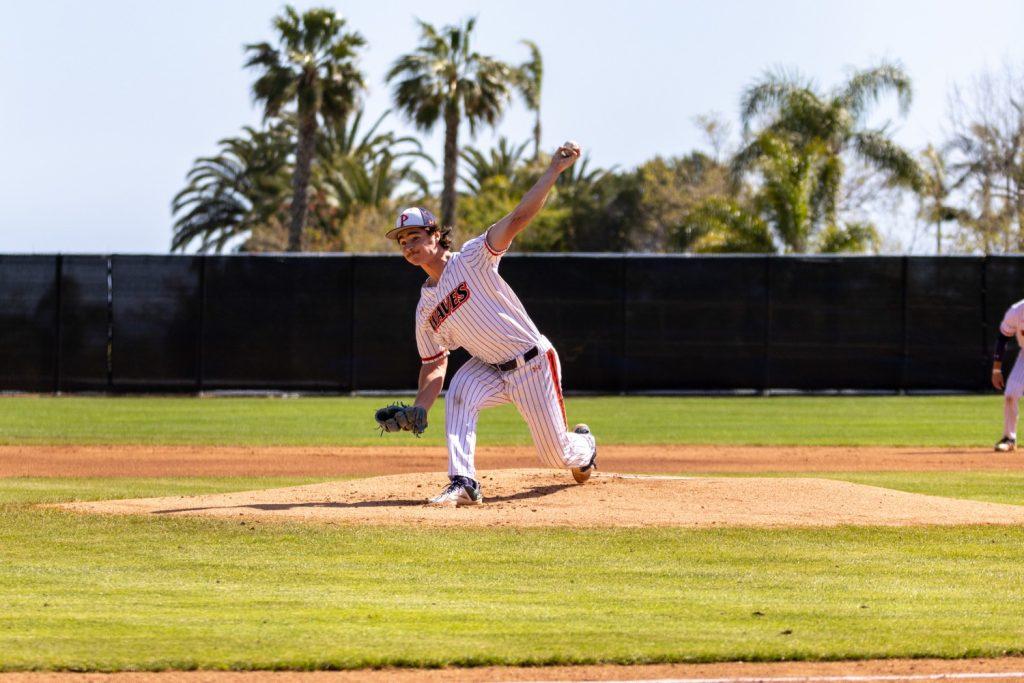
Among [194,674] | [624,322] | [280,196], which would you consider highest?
[280,196]

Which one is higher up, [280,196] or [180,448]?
[280,196]

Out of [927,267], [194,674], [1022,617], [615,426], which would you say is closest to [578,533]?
[1022,617]

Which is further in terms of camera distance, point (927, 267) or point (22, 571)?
point (927, 267)

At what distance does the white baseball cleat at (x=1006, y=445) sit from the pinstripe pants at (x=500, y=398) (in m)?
7.54

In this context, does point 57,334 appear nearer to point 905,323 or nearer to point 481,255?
point 905,323

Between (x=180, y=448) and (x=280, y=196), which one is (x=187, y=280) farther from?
(x=280, y=196)

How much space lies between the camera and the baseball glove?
7891 mm

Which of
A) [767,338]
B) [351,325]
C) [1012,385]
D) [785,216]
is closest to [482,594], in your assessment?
[1012,385]

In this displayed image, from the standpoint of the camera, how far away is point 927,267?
23797 mm

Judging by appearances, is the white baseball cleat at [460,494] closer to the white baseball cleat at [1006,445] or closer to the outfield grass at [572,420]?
the outfield grass at [572,420]

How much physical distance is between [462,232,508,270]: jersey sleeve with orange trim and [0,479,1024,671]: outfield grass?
147 cm

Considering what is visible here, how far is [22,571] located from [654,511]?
362cm

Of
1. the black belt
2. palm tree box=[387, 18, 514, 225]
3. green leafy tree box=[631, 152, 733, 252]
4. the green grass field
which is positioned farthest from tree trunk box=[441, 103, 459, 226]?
the black belt

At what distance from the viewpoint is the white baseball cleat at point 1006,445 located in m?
14.5
